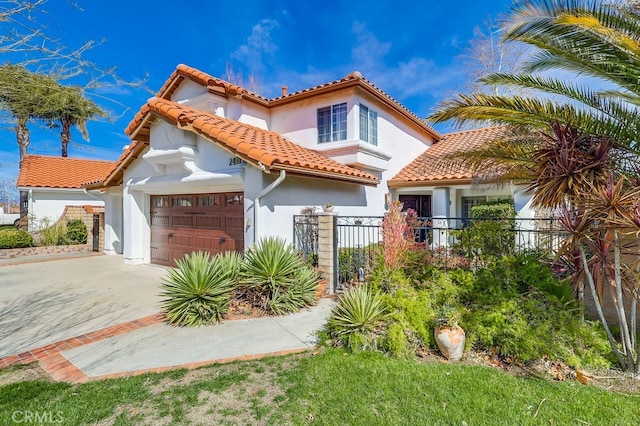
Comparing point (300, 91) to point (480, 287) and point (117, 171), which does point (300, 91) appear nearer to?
point (117, 171)

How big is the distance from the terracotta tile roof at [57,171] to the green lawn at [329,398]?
2529 cm

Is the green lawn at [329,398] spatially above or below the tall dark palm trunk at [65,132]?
below

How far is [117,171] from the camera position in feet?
49.0

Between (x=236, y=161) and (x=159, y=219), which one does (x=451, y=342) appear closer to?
(x=236, y=161)

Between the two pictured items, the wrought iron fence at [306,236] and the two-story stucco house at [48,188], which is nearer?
the wrought iron fence at [306,236]

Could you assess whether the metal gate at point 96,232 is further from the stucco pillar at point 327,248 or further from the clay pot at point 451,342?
the clay pot at point 451,342

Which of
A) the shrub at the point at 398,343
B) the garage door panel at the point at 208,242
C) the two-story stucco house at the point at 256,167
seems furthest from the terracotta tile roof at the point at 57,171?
the shrub at the point at 398,343

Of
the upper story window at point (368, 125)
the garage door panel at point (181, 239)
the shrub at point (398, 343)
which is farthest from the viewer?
the upper story window at point (368, 125)

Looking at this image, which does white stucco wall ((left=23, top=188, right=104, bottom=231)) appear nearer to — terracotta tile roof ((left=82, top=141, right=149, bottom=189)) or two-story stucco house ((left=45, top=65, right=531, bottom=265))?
two-story stucco house ((left=45, top=65, right=531, bottom=265))

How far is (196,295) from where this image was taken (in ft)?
24.0

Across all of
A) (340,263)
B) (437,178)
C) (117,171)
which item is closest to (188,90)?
(117,171)

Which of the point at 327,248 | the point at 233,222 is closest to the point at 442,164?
the point at 327,248

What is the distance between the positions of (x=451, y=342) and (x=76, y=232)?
23.7 metres

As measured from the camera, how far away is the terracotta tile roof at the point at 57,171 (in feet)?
77.9
